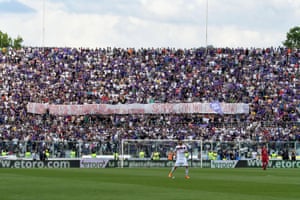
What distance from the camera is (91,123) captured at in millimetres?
72375

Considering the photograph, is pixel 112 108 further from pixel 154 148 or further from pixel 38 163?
pixel 38 163

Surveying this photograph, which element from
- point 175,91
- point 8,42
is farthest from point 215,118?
point 8,42

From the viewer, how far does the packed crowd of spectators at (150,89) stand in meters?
68.5

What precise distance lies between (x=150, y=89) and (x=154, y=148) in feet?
48.4

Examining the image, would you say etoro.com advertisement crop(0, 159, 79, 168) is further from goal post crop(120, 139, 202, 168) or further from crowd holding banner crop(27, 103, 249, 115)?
crowd holding banner crop(27, 103, 249, 115)

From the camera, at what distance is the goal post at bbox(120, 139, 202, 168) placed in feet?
201

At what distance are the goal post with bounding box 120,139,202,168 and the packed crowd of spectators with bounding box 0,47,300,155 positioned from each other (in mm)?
4483

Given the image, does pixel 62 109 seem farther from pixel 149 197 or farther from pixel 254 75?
pixel 149 197

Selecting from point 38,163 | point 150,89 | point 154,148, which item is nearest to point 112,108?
point 150,89

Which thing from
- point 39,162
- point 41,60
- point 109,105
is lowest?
point 39,162

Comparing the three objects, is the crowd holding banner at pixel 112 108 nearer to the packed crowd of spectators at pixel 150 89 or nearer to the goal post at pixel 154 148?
the packed crowd of spectators at pixel 150 89

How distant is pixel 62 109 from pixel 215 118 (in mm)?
14885

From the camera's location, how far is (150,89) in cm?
7550

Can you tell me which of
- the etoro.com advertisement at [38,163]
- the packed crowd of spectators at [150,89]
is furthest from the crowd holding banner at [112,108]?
the etoro.com advertisement at [38,163]
